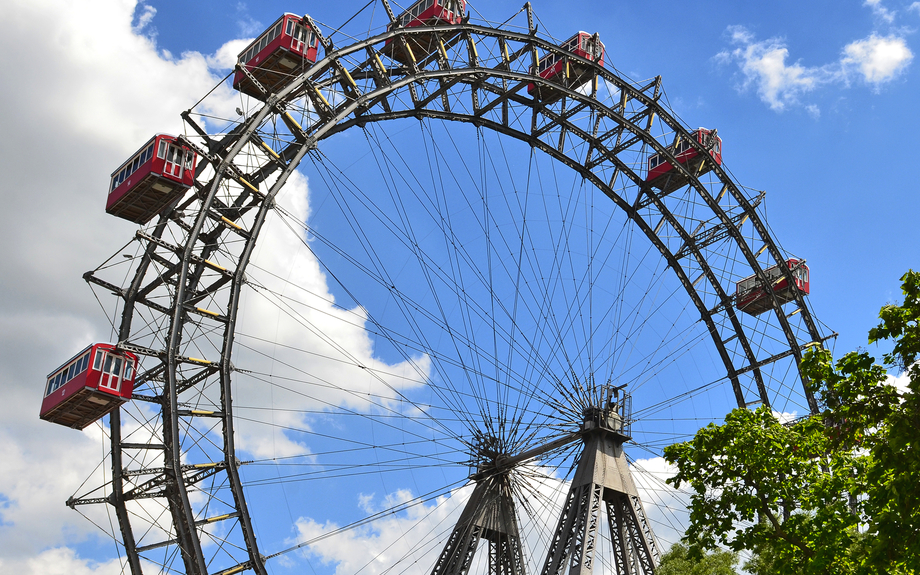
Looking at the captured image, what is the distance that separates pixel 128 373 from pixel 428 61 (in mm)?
14425

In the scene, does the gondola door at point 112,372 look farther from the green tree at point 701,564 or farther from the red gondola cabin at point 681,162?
the red gondola cabin at point 681,162

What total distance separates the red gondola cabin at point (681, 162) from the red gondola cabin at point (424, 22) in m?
11.9

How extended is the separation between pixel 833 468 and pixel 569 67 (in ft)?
70.6

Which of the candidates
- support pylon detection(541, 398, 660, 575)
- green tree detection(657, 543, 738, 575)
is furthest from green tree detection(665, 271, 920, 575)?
support pylon detection(541, 398, 660, 575)

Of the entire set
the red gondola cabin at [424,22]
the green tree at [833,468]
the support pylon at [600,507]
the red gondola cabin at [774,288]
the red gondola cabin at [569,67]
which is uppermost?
the red gondola cabin at [569,67]

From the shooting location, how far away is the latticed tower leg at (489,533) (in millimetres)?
31297

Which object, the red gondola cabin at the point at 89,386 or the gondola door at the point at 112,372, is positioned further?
the gondola door at the point at 112,372

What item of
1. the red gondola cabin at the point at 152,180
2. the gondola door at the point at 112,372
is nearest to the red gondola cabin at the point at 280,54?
the red gondola cabin at the point at 152,180

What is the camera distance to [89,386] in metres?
25.9

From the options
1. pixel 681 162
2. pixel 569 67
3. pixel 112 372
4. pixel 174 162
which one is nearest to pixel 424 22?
pixel 569 67

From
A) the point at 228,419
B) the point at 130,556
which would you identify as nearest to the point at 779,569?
→ the point at 228,419

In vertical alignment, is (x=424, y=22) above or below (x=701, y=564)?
above

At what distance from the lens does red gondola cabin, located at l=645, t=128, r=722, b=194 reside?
40.3 metres

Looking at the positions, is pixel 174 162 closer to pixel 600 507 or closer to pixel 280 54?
pixel 280 54
